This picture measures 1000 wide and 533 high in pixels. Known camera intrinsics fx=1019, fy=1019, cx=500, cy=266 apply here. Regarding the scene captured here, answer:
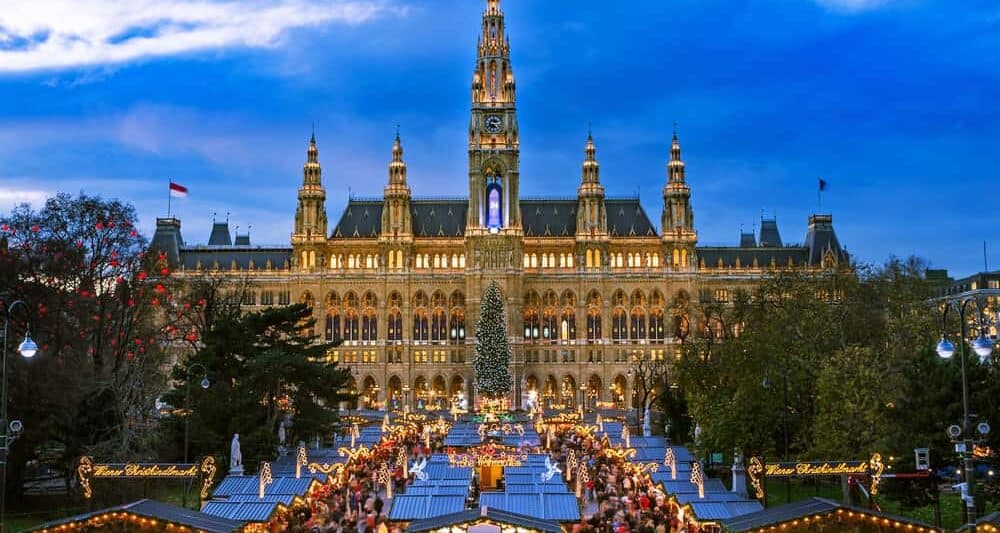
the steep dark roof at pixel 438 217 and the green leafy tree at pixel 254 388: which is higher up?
the steep dark roof at pixel 438 217

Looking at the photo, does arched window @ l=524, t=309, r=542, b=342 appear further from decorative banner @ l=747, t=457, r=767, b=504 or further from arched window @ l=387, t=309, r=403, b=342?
decorative banner @ l=747, t=457, r=767, b=504

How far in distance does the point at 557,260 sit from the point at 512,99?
19.0 metres

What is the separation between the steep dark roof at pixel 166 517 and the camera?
27.2 meters

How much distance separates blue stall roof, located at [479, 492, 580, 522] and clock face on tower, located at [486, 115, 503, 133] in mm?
84460

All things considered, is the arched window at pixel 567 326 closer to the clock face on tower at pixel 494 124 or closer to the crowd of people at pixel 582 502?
the clock face on tower at pixel 494 124

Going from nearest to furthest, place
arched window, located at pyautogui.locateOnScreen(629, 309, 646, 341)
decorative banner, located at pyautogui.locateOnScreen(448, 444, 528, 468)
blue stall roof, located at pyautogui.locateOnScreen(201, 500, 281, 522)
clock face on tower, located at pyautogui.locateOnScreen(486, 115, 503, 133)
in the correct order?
blue stall roof, located at pyautogui.locateOnScreen(201, 500, 281, 522) < decorative banner, located at pyautogui.locateOnScreen(448, 444, 528, 468) < arched window, located at pyautogui.locateOnScreen(629, 309, 646, 341) < clock face on tower, located at pyautogui.locateOnScreen(486, 115, 503, 133)

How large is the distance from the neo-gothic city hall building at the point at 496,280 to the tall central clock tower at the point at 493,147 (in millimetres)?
130

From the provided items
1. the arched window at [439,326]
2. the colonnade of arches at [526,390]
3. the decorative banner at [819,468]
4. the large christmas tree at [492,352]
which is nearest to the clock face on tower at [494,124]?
the arched window at [439,326]

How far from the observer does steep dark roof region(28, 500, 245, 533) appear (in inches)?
1070

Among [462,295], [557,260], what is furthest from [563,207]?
[462,295]

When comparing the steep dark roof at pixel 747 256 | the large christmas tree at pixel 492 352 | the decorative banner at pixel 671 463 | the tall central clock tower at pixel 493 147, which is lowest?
the decorative banner at pixel 671 463

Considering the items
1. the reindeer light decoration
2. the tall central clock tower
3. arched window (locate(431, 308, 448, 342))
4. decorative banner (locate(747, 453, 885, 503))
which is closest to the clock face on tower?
the tall central clock tower

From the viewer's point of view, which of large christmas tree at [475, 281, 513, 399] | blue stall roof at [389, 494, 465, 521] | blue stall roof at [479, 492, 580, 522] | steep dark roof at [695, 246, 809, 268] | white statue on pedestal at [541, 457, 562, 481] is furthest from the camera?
steep dark roof at [695, 246, 809, 268]

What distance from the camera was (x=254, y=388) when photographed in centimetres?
5612
